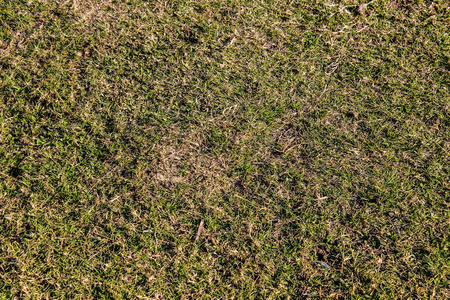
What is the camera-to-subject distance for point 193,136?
9.39ft

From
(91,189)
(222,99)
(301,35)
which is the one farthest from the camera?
(301,35)

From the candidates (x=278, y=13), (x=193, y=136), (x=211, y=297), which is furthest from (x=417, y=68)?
(x=211, y=297)

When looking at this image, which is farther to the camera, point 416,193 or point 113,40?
point 113,40

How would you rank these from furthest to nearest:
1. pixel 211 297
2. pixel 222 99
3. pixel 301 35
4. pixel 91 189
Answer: pixel 301 35
pixel 222 99
pixel 91 189
pixel 211 297

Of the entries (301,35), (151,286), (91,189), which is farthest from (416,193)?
(91,189)

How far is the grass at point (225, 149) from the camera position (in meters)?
2.57

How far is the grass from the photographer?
2.57 metres

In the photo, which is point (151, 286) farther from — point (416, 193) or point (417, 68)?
point (417, 68)

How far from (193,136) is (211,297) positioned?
1.24m

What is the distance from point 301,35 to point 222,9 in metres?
0.76

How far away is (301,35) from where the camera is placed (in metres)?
3.16

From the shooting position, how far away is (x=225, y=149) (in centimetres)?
284

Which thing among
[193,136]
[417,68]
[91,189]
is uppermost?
[417,68]

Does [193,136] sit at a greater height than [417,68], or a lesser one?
lesser
